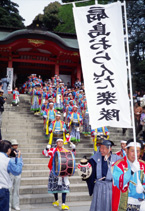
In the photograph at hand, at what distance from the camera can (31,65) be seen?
62.3 feet

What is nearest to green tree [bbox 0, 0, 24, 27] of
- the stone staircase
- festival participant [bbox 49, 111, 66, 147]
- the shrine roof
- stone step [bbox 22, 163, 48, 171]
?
the shrine roof

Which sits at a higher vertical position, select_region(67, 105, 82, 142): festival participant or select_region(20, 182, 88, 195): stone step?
select_region(67, 105, 82, 142): festival participant

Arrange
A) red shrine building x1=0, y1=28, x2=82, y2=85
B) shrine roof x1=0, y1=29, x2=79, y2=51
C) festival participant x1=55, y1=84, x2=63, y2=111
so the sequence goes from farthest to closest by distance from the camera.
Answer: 1. red shrine building x1=0, y1=28, x2=82, y2=85
2. shrine roof x1=0, y1=29, x2=79, y2=51
3. festival participant x1=55, y1=84, x2=63, y2=111

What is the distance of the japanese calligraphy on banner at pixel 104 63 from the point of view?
3076 millimetres

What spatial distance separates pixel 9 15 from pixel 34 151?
26.0m

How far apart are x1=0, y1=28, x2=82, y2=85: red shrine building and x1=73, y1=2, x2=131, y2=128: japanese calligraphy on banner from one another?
532 inches

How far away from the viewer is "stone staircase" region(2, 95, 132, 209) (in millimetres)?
5703

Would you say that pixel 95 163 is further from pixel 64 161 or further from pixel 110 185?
pixel 64 161

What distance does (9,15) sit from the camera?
94.7 feet

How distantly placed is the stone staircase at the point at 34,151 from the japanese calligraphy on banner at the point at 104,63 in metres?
3.44

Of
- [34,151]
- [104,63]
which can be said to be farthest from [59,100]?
[104,63]

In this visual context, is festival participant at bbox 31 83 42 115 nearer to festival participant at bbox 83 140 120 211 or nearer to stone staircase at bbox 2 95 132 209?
stone staircase at bbox 2 95 132 209

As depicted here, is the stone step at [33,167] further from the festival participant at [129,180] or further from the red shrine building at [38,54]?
the red shrine building at [38,54]

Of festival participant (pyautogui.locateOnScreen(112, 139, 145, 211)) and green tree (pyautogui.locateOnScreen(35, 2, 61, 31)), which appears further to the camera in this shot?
green tree (pyautogui.locateOnScreen(35, 2, 61, 31))
